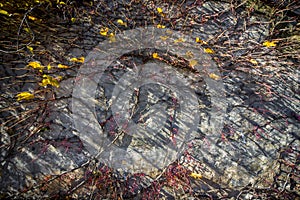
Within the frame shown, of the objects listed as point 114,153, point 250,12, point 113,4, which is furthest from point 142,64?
point 250,12

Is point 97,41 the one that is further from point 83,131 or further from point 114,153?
point 114,153

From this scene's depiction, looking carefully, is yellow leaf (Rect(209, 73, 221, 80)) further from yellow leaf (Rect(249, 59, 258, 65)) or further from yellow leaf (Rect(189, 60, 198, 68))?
yellow leaf (Rect(249, 59, 258, 65))

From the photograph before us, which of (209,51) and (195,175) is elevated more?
(209,51)

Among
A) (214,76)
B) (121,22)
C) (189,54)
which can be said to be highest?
(121,22)

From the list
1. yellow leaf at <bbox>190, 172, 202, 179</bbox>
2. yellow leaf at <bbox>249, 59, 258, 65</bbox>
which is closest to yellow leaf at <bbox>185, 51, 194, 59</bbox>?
yellow leaf at <bbox>249, 59, 258, 65</bbox>

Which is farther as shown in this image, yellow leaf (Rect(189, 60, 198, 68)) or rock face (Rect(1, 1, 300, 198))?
yellow leaf (Rect(189, 60, 198, 68))

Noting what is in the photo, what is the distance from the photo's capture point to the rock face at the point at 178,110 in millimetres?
1943

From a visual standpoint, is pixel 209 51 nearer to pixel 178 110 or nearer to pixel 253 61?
pixel 253 61

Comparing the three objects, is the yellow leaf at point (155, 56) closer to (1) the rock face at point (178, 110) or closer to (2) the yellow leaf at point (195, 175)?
(1) the rock face at point (178, 110)

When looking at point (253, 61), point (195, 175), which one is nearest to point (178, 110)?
point (195, 175)

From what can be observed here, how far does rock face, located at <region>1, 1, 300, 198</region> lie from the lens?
194cm

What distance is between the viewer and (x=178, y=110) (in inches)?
81.3

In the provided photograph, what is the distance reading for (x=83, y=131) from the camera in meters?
1.98

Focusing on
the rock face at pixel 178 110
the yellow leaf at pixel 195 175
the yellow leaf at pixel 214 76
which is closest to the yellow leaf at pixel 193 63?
the rock face at pixel 178 110
